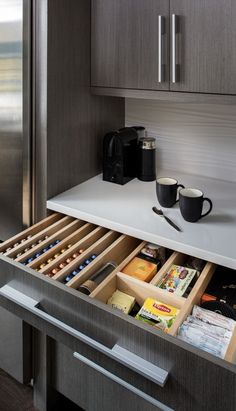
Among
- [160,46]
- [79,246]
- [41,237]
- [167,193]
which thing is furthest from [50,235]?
[160,46]

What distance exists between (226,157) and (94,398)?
1099mm

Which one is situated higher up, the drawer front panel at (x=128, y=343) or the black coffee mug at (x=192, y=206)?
the black coffee mug at (x=192, y=206)

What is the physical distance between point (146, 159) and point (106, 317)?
0.89 m

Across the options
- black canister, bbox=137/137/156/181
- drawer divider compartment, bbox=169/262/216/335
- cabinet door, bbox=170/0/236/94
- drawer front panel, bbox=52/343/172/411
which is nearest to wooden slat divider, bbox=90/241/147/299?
drawer divider compartment, bbox=169/262/216/335

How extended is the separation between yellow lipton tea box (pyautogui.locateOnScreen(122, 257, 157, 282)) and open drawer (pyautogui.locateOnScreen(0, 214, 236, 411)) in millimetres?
22

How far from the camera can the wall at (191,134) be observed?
1635 millimetres

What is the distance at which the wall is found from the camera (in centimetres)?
163

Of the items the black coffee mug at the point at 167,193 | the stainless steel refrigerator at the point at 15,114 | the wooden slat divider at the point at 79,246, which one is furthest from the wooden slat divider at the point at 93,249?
the stainless steel refrigerator at the point at 15,114

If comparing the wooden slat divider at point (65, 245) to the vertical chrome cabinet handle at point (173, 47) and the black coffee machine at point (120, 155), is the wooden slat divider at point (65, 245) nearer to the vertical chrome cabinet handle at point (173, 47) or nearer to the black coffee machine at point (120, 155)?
the black coffee machine at point (120, 155)

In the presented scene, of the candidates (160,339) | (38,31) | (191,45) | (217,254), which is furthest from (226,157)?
(160,339)

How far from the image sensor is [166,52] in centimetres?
133

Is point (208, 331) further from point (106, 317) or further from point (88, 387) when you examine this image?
point (88, 387)

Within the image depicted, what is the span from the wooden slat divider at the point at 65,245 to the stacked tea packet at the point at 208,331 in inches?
16.6

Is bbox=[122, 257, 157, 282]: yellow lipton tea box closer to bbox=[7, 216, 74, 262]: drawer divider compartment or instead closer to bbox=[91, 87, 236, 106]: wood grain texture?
bbox=[7, 216, 74, 262]: drawer divider compartment
